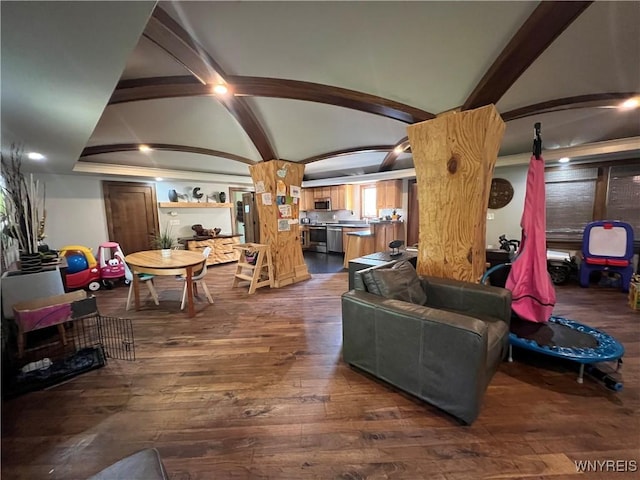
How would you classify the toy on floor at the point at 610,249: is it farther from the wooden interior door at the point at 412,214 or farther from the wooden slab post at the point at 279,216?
the wooden slab post at the point at 279,216

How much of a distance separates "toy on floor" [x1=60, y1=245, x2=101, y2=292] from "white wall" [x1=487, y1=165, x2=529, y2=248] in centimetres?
741

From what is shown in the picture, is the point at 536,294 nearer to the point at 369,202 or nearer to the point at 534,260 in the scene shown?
the point at 534,260

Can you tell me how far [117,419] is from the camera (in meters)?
1.67

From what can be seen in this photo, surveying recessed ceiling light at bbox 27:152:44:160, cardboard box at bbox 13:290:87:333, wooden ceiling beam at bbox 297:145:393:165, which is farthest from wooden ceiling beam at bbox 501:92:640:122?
recessed ceiling light at bbox 27:152:44:160

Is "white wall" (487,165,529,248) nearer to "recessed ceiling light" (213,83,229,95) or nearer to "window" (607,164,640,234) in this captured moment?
"window" (607,164,640,234)

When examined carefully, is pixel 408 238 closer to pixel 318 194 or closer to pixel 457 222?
pixel 318 194

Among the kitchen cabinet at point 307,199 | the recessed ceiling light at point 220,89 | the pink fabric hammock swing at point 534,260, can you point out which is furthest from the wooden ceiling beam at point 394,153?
the kitchen cabinet at point 307,199

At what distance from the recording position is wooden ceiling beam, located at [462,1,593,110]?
138 centimetres

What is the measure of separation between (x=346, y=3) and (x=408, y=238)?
5.70 m

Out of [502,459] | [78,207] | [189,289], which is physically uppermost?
[78,207]

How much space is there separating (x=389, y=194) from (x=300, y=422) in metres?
5.90

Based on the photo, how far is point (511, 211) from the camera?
16.6 ft

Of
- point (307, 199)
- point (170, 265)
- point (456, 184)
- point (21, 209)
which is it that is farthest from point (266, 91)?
point (307, 199)

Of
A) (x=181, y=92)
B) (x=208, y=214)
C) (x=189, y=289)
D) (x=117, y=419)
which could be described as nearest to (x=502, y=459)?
(x=117, y=419)
